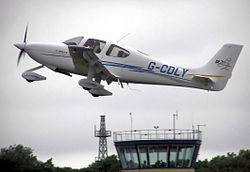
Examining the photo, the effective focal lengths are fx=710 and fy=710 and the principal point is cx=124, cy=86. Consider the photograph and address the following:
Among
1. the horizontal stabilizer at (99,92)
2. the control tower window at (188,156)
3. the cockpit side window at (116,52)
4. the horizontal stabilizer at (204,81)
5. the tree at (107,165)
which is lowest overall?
the control tower window at (188,156)

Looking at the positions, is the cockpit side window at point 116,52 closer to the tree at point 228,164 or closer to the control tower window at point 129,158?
the control tower window at point 129,158

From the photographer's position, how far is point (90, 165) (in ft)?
237

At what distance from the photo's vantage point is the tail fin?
125 feet

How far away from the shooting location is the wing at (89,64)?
37.8 meters

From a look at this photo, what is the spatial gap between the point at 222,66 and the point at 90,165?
118 ft

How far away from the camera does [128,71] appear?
38500mm

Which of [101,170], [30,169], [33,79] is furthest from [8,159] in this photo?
[101,170]

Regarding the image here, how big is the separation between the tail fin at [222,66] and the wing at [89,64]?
5.25 m

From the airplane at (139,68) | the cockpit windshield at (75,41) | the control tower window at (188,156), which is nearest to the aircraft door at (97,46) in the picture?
the airplane at (139,68)

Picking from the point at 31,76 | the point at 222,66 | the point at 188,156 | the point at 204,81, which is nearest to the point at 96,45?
the point at 31,76

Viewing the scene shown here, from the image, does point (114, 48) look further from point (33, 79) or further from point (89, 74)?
point (33, 79)

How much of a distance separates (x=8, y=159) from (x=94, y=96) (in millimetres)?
5719

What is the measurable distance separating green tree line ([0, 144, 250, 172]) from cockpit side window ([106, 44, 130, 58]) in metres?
6.97

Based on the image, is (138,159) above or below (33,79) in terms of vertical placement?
below
